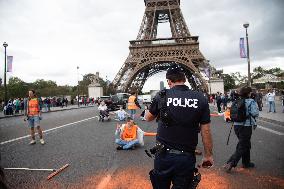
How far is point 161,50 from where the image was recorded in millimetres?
54250

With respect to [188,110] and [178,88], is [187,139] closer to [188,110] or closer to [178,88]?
[188,110]

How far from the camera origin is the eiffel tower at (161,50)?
51.8 meters

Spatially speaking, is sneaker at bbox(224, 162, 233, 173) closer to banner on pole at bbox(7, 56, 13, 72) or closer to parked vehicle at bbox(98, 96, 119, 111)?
parked vehicle at bbox(98, 96, 119, 111)

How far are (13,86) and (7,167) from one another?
96510mm

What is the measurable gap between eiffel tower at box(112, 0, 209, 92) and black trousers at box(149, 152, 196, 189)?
4625 centimetres

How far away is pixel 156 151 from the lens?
11.2 ft

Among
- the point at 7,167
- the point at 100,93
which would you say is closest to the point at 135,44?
the point at 100,93

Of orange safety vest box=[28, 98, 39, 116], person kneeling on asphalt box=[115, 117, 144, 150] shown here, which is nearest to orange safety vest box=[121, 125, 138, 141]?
person kneeling on asphalt box=[115, 117, 144, 150]

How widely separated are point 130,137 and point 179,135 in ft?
22.0

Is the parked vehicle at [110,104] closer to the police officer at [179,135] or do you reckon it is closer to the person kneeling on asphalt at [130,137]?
the person kneeling on asphalt at [130,137]

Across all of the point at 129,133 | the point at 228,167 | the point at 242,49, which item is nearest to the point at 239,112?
the point at 228,167

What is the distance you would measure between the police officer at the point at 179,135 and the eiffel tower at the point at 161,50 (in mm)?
46096

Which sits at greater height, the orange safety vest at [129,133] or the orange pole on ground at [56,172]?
the orange safety vest at [129,133]

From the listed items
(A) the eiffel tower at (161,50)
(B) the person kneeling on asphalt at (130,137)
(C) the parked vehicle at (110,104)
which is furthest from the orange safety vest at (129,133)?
(A) the eiffel tower at (161,50)
